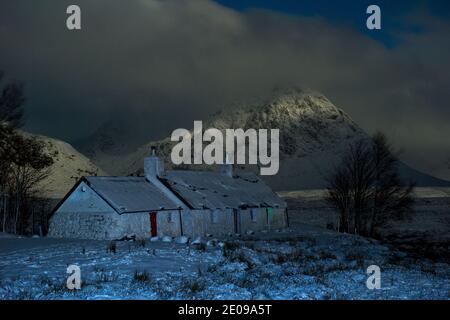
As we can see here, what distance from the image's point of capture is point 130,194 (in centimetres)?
4019

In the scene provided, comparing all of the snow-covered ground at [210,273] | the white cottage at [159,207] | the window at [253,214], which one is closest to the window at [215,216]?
the white cottage at [159,207]

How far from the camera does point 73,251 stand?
90.2 ft

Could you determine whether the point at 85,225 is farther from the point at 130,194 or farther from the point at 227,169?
the point at 227,169

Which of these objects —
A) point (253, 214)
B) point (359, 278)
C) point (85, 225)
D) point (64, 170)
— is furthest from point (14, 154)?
point (64, 170)

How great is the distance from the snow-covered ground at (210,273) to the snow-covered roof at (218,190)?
13.5m

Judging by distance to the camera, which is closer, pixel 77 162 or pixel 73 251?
pixel 73 251

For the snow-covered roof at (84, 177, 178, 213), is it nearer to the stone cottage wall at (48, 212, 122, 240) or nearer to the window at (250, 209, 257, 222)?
the stone cottage wall at (48, 212, 122, 240)

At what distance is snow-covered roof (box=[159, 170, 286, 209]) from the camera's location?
4534cm

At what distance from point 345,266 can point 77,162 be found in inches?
5169

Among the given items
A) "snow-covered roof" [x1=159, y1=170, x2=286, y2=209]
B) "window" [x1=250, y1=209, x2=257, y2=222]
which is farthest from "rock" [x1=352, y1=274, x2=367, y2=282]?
"window" [x1=250, y1=209, x2=257, y2=222]

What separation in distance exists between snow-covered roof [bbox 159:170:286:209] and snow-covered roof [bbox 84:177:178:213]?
177cm
